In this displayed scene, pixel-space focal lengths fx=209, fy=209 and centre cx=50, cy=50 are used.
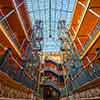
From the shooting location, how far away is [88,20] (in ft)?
64.0

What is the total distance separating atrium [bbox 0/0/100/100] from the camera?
9.66 metres

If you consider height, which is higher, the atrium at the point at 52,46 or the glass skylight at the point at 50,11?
the glass skylight at the point at 50,11

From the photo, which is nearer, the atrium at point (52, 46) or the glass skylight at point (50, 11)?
the atrium at point (52, 46)

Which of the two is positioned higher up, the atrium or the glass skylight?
the glass skylight

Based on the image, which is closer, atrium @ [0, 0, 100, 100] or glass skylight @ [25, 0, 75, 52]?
atrium @ [0, 0, 100, 100]

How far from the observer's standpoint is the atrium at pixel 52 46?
966 cm

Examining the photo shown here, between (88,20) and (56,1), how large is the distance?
6515 mm

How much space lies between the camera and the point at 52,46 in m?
38.2

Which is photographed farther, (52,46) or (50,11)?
(52,46)

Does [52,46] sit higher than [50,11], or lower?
higher

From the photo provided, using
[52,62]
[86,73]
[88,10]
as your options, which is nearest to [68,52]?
[88,10]

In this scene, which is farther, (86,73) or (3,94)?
(86,73)

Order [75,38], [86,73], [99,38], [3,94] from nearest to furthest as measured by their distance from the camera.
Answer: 1. [3,94]
2. [86,73]
3. [99,38]
4. [75,38]

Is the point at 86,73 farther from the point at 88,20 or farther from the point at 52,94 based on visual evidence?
the point at 52,94
